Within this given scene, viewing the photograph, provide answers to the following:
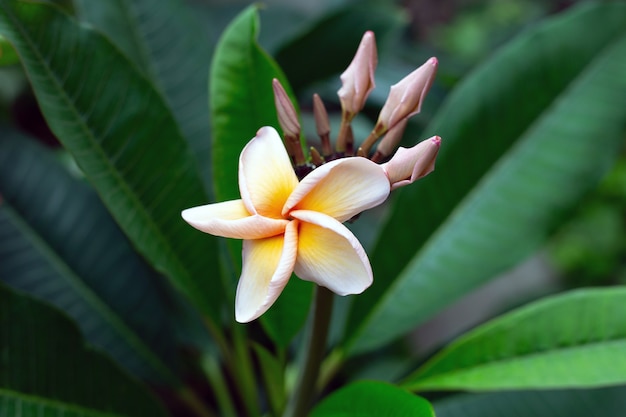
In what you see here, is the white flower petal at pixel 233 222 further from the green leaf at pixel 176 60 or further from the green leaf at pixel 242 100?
the green leaf at pixel 176 60

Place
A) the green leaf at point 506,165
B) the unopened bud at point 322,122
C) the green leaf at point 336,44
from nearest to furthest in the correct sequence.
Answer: the unopened bud at point 322,122 → the green leaf at point 506,165 → the green leaf at point 336,44

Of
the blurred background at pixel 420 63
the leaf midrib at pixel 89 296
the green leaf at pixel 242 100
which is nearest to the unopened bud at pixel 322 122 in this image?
the green leaf at pixel 242 100

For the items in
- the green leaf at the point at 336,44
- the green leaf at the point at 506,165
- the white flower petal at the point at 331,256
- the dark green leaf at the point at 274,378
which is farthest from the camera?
the green leaf at the point at 336,44

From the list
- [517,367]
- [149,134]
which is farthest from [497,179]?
[149,134]

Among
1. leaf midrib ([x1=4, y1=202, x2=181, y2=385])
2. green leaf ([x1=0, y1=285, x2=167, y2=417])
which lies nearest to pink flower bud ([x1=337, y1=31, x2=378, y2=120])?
green leaf ([x1=0, y1=285, x2=167, y2=417])

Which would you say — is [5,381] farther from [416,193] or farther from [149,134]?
[416,193]

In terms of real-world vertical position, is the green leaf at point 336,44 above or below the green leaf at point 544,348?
above
